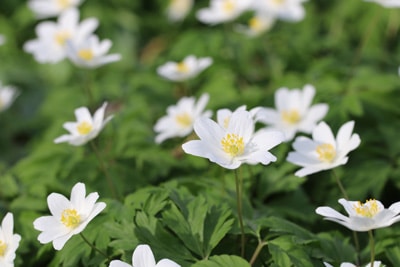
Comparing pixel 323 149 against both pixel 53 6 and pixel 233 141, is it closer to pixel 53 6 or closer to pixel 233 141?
pixel 233 141

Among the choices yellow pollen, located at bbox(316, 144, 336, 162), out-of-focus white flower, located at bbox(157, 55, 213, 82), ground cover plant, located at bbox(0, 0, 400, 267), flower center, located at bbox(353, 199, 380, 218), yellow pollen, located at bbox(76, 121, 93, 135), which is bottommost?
ground cover plant, located at bbox(0, 0, 400, 267)

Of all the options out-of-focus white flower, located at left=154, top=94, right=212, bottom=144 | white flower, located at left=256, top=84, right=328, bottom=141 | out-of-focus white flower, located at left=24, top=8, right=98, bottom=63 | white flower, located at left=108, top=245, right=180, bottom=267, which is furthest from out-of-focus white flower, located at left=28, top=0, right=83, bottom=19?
white flower, located at left=108, top=245, right=180, bottom=267

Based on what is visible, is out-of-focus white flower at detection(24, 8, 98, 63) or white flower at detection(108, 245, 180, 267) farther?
out-of-focus white flower at detection(24, 8, 98, 63)

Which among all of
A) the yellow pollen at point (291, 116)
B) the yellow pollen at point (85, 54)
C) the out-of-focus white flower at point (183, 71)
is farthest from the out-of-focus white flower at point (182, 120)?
the yellow pollen at point (85, 54)

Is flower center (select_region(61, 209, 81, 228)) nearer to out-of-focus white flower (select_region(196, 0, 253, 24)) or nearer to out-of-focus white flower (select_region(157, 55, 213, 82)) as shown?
out-of-focus white flower (select_region(157, 55, 213, 82))

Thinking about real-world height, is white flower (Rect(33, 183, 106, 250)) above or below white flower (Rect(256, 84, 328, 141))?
above

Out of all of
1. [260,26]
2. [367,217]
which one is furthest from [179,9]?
[367,217]

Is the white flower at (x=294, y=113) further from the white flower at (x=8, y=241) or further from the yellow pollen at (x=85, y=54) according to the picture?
the white flower at (x=8, y=241)
